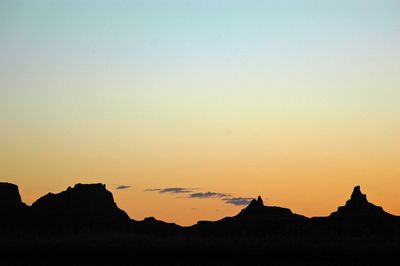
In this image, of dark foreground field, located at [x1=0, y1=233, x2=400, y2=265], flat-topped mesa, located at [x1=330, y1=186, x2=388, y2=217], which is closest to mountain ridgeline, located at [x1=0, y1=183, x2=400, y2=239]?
flat-topped mesa, located at [x1=330, y1=186, x2=388, y2=217]

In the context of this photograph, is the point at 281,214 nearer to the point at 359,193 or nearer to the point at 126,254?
the point at 359,193

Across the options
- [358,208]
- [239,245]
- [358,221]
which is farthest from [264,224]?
[239,245]

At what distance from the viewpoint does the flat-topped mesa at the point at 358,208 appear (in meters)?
176

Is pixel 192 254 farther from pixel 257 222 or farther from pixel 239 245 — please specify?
pixel 257 222

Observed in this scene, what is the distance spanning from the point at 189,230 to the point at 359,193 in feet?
162

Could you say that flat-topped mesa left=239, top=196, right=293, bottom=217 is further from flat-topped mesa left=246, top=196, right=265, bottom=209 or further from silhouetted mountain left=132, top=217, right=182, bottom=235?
silhouetted mountain left=132, top=217, right=182, bottom=235

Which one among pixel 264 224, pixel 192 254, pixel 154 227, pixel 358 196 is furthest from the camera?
pixel 358 196

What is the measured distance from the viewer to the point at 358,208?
181 metres

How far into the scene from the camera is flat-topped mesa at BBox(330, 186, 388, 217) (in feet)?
577

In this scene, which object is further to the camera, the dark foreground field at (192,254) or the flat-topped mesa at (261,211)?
the flat-topped mesa at (261,211)

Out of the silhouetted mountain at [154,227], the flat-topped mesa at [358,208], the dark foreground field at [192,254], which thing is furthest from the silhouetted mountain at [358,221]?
the dark foreground field at [192,254]

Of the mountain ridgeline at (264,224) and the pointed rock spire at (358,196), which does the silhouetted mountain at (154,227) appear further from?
the pointed rock spire at (358,196)

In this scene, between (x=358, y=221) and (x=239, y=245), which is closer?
(x=239, y=245)

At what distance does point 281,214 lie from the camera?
618 feet
